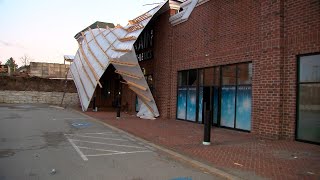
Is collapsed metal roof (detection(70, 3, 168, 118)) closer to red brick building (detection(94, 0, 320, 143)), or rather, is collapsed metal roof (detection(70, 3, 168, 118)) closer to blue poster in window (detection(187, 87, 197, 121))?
red brick building (detection(94, 0, 320, 143))

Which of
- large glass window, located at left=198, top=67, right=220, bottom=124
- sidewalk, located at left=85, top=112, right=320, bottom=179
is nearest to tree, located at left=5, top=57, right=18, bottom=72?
large glass window, located at left=198, top=67, right=220, bottom=124

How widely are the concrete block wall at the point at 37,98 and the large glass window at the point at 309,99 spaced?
33.8 meters

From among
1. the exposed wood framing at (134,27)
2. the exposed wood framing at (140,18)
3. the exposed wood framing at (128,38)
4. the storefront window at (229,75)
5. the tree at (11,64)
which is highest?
the tree at (11,64)

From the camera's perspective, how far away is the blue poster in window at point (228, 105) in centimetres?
1673

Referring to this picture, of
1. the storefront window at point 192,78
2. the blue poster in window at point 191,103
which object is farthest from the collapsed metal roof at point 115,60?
the storefront window at point 192,78

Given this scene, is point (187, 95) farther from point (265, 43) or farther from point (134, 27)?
point (265, 43)

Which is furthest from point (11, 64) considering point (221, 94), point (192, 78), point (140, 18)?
point (221, 94)

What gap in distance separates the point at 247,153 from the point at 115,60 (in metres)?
16.1

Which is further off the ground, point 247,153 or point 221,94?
point 221,94

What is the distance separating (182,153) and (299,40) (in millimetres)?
6239

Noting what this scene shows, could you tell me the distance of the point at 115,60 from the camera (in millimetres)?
25156

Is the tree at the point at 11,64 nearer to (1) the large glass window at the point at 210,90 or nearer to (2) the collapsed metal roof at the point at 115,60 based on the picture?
(2) the collapsed metal roof at the point at 115,60

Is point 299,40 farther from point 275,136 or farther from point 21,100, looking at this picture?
point 21,100

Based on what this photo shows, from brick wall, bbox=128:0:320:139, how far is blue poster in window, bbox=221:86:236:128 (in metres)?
1.38
